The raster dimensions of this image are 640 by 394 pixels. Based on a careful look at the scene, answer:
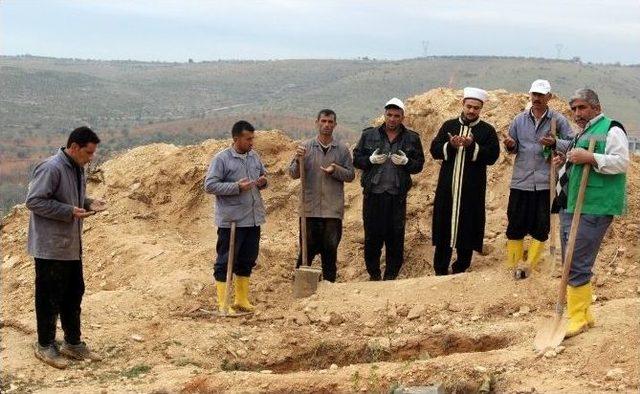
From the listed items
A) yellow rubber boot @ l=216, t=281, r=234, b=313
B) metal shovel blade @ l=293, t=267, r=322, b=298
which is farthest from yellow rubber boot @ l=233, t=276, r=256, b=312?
metal shovel blade @ l=293, t=267, r=322, b=298

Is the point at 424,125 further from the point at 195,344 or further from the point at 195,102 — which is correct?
the point at 195,102

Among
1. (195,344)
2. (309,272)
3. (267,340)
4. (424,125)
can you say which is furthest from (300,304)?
(424,125)

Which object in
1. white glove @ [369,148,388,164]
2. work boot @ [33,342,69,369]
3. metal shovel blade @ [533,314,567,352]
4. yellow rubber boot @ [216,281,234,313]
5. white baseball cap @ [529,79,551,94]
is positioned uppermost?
white baseball cap @ [529,79,551,94]

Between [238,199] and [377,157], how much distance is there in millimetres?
1376

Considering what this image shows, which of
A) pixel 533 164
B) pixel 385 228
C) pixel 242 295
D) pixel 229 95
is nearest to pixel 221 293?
pixel 242 295

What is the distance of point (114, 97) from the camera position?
62062 mm

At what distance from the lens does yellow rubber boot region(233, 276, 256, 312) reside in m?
7.09

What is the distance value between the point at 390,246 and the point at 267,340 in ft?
5.82

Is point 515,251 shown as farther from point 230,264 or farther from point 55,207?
point 55,207

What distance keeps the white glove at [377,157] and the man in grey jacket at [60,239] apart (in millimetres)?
2628

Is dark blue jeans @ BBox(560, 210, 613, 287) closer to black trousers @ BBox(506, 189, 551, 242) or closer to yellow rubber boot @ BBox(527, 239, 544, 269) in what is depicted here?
black trousers @ BBox(506, 189, 551, 242)

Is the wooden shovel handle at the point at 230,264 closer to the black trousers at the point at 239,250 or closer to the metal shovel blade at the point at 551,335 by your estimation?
the black trousers at the point at 239,250

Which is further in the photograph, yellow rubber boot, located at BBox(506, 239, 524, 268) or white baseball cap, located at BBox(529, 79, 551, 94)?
yellow rubber boot, located at BBox(506, 239, 524, 268)

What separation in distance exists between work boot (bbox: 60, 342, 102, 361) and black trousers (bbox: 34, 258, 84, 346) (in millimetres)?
37
